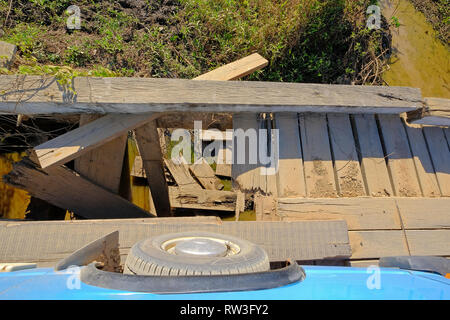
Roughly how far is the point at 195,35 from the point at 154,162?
259 centimetres

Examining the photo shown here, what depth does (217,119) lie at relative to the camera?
3492 millimetres

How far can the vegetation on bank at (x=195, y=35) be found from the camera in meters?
5.09

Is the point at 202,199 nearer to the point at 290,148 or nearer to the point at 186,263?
the point at 290,148

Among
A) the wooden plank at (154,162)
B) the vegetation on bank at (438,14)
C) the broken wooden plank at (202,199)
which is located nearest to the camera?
the wooden plank at (154,162)

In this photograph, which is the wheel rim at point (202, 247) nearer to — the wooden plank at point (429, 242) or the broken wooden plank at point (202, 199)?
the wooden plank at point (429, 242)

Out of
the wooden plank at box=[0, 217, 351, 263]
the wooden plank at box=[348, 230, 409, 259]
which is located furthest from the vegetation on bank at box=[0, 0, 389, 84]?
the wooden plank at box=[348, 230, 409, 259]

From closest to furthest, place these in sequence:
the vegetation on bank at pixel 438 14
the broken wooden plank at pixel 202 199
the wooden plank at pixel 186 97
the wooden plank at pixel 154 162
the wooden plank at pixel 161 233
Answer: the wooden plank at pixel 161 233
the wooden plank at pixel 186 97
the wooden plank at pixel 154 162
the broken wooden plank at pixel 202 199
the vegetation on bank at pixel 438 14

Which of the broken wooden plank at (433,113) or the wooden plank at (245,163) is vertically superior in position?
the broken wooden plank at (433,113)

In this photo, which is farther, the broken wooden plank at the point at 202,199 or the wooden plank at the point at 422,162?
the broken wooden plank at the point at 202,199

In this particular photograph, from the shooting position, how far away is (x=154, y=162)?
366cm

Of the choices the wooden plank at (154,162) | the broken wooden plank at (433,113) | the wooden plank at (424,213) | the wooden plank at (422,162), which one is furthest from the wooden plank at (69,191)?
the broken wooden plank at (433,113)

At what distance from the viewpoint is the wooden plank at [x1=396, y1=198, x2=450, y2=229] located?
301 cm

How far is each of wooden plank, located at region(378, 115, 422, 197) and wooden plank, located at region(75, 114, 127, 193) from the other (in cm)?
246

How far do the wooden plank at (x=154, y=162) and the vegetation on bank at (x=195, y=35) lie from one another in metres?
1.75
